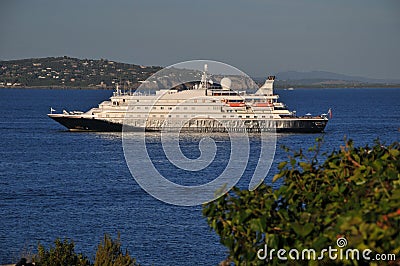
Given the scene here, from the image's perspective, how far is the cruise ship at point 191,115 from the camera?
49.4 metres

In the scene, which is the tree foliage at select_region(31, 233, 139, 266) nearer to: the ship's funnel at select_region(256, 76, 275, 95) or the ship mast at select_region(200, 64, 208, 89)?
the ship mast at select_region(200, 64, 208, 89)

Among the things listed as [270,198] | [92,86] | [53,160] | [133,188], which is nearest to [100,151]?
[53,160]

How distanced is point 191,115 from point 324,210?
47.7m

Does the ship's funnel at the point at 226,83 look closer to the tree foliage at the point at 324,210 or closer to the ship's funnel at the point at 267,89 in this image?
the ship's funnel at the point at 267,89

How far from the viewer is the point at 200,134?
4928cm

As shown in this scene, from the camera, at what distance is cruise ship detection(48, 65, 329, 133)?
49375 mm

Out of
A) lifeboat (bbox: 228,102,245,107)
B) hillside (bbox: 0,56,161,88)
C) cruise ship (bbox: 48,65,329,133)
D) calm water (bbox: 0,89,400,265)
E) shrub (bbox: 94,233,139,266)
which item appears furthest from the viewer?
hillside (bbox: 0,56,161,88)

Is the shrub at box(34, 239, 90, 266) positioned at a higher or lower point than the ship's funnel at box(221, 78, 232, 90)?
lower

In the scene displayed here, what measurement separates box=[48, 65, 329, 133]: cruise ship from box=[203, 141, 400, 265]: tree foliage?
44.3 meters

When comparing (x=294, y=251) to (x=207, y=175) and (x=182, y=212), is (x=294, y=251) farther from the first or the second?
(x=207, y=175)

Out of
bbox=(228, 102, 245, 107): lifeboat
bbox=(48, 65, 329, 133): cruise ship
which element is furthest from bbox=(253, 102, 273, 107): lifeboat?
bbox=(228, 102, 245, 107): lifeboat

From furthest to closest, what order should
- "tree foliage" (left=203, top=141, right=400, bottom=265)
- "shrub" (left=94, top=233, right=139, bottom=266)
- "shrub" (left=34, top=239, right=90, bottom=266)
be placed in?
"shrub" (left=34, top=239, right=90, bottom=266), "shrub" (left=94, top=233, right=139, bottom=266), "tree foliage" (left=203, top=141, right=400, bottom=265)

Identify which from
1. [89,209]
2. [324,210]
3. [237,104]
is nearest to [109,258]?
[324,210]

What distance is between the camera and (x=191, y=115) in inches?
2020
